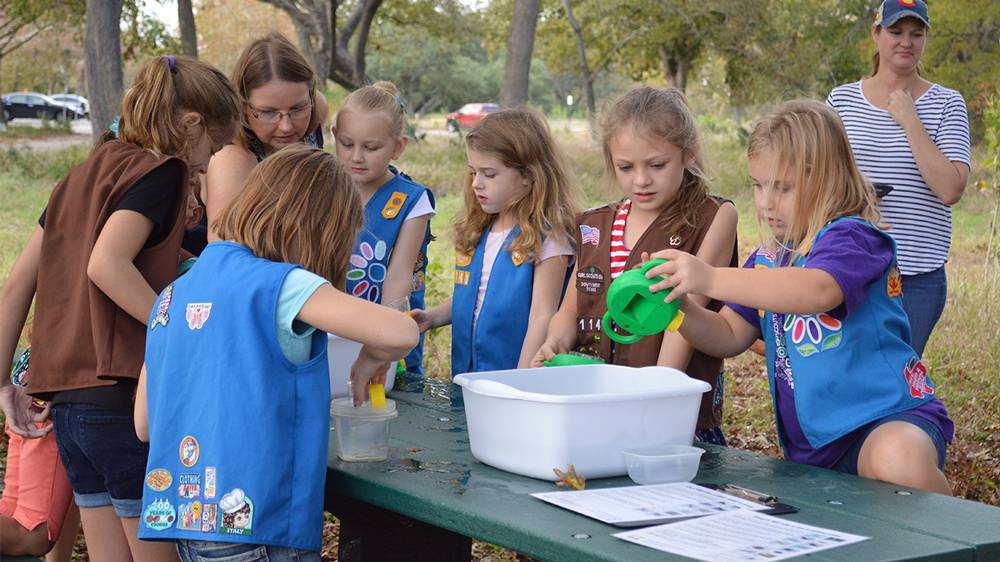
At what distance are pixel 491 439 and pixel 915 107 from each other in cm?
246

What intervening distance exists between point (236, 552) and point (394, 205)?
1.60m

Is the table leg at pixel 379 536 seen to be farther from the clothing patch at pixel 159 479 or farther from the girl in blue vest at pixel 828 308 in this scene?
the girl in blue vest at pixel 828 308

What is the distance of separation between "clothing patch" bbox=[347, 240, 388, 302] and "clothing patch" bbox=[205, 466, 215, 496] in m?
1.37

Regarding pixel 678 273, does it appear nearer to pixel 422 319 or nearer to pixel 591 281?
pixel 591 281

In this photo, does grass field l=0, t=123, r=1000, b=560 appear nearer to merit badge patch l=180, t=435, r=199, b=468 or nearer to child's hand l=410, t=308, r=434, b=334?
child's hand l=410, t=308, r=434, b=334

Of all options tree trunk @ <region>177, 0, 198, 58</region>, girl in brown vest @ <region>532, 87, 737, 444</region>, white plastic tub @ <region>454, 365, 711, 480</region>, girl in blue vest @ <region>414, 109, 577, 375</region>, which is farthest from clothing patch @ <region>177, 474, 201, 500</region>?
tree trunk @ <region>177, 0, 198, 58</region>

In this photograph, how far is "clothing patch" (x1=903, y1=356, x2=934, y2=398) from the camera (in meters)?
2.35

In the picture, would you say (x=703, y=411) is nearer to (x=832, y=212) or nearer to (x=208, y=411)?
(x=832, y=212)

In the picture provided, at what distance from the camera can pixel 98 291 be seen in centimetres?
254

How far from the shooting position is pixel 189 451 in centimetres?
211

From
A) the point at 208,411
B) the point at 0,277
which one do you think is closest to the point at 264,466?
the point at 208,411

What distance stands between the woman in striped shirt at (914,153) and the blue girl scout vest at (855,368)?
1.45 meters

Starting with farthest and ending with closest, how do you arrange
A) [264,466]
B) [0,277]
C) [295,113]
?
[0,277], [295,113], [264,466]

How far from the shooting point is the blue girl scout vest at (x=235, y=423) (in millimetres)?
2064
